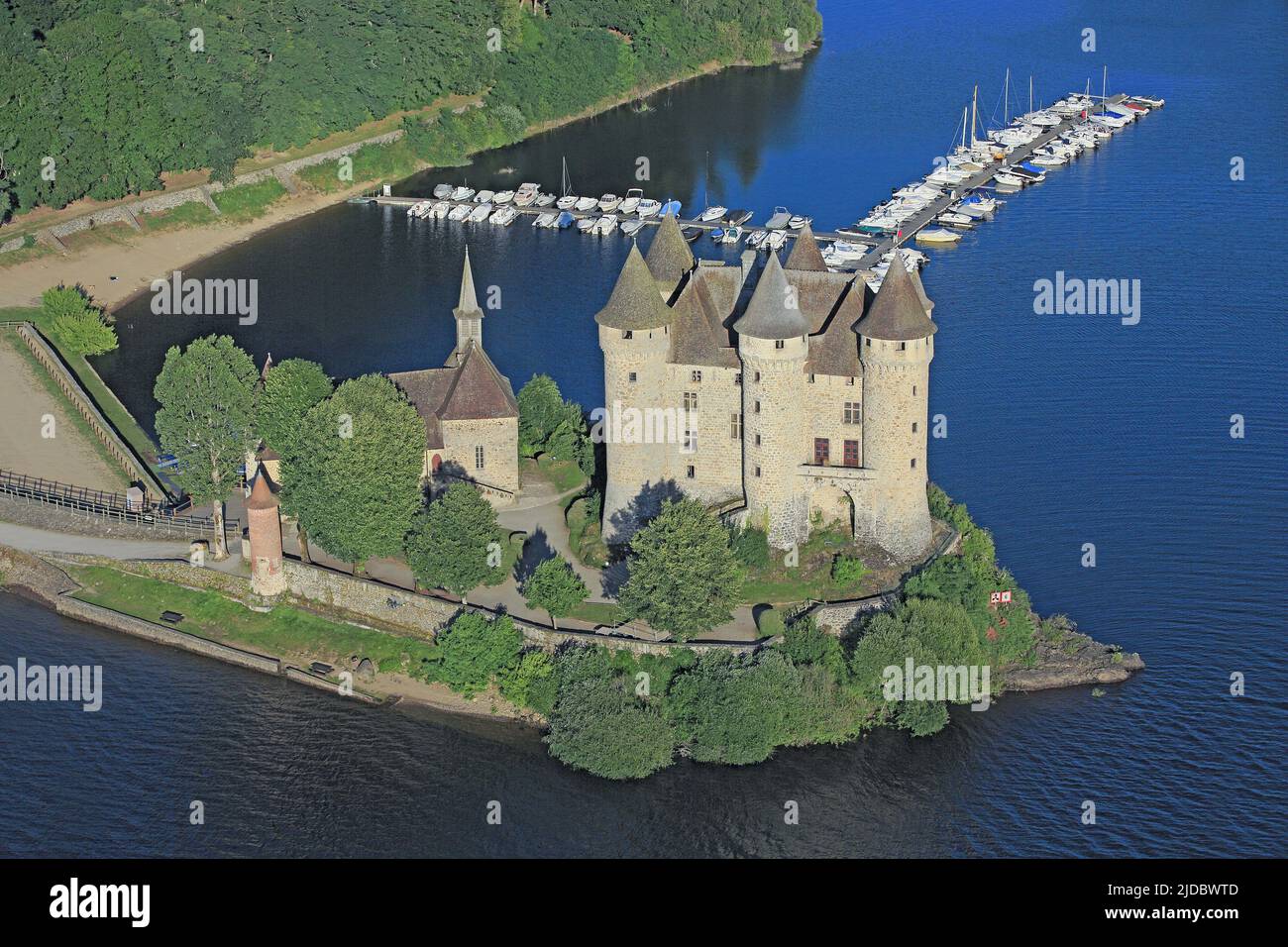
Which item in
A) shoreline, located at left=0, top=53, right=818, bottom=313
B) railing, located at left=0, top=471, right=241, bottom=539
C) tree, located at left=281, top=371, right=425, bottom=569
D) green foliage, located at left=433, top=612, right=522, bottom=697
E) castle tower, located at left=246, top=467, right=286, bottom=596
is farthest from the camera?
shoreline, located at left=0, top=53, right=818, bottom=313

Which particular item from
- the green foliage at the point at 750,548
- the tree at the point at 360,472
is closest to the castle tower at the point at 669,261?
the green foliage at the point at 750,548

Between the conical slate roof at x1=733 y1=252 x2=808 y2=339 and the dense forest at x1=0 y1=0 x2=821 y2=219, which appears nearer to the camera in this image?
the conical slate roof at x1=733 y1=252 x2=808 y2=339

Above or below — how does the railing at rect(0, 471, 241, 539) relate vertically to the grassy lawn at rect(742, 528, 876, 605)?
above

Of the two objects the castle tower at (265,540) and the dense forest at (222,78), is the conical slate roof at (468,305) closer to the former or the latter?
the castle tower at (265,540)

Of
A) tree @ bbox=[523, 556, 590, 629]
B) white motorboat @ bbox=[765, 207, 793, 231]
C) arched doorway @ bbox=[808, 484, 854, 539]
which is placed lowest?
tree @ bbox=[523, 556, 590, 629]

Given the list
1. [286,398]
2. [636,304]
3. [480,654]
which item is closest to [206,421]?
[286,398]

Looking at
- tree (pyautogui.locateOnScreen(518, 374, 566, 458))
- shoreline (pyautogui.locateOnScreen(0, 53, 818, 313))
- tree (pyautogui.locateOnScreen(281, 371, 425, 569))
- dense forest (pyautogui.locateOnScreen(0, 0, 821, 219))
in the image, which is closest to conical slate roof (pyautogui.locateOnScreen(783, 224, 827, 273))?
tree (pyautogui.locateOnScreen(518, 374, 566, 458))

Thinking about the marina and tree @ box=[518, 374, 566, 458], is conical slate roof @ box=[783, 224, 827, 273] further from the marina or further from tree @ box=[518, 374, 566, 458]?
the marina

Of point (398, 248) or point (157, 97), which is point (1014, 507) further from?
point (157, 97)
